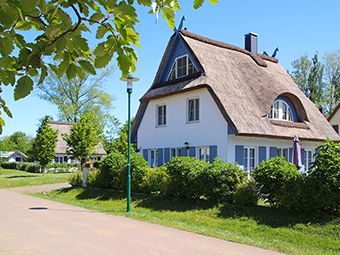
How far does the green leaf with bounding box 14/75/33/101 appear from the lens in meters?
2.82

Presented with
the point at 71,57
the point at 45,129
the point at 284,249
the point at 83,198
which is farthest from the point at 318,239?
the point at 45,129

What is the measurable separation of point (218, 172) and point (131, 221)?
3564mm

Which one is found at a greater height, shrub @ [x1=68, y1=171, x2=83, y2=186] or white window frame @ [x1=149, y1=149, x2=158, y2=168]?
white window frame @ [x1=149, y1=149, x2=158, y2=168]

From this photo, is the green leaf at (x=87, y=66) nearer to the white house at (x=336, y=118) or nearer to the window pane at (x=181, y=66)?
the window pane at (x=181, y=66)

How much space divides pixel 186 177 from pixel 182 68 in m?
9.05

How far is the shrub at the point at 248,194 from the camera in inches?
436

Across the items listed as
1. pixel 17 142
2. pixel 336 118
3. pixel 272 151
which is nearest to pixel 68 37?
pixel 272 151

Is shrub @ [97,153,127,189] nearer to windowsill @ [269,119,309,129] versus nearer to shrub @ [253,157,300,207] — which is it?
shrub @ [253,157,300,207]

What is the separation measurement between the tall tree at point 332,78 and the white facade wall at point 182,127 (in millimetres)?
31633

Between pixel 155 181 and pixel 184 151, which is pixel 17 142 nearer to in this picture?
pixel 184 151

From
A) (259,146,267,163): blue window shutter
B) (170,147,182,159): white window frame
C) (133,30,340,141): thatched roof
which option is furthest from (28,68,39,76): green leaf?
(170,147,182,159): white window frame

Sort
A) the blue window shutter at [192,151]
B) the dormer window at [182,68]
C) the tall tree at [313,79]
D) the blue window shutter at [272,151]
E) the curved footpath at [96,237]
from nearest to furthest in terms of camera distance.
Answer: the curved footpath at [96,237] → the blue window shutter at [192,151] → the blue window shutter at [272,151] → the dormer window at [182,68] → the tall tree at [313,79]

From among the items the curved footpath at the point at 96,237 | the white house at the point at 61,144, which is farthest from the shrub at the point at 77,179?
the white house at the point at 61,144

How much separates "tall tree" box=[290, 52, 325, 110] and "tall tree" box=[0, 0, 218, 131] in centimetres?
4526
